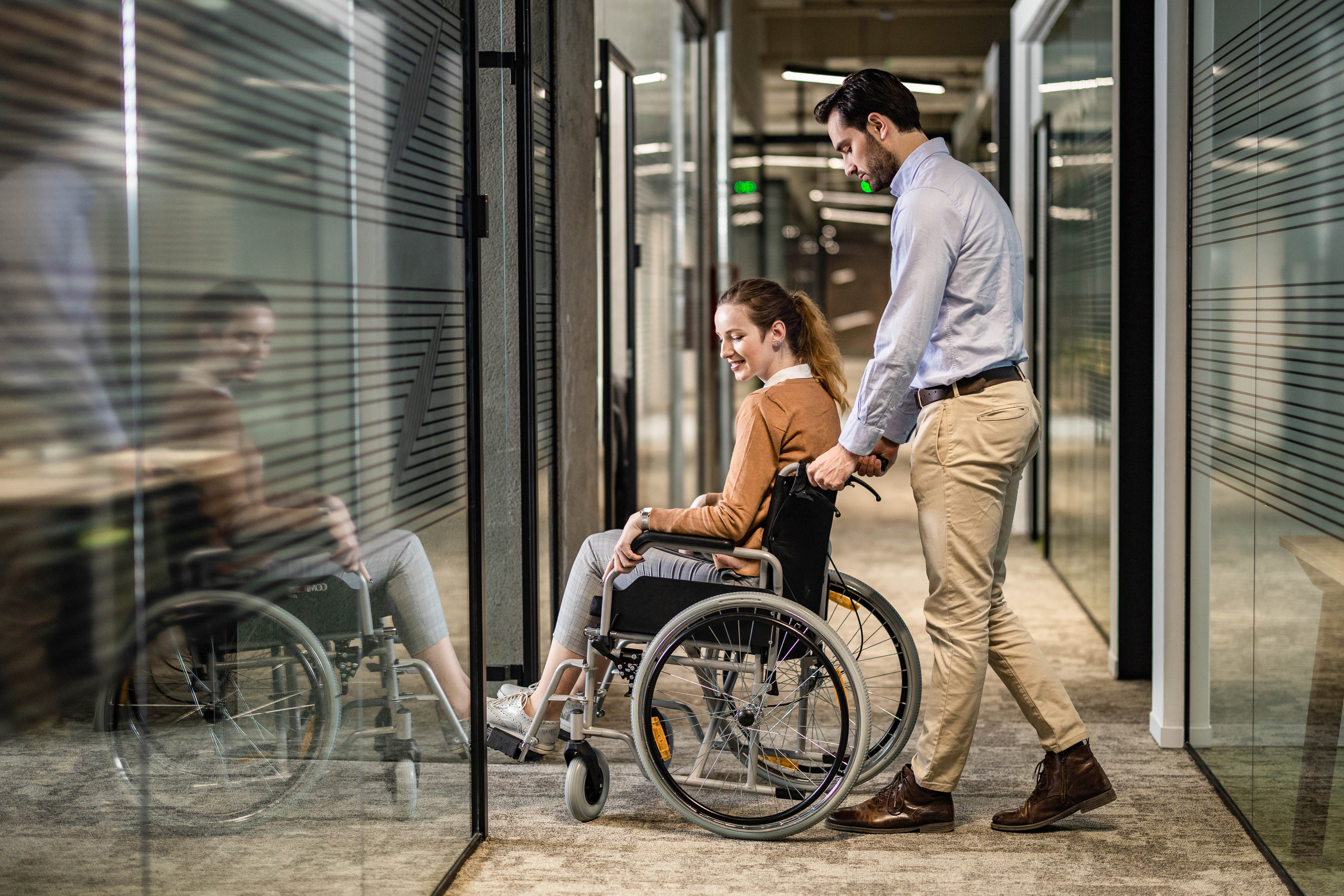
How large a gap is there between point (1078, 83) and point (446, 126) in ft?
11.2

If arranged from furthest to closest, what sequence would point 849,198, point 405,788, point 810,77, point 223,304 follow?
1. point 849,198
2. point 810,77
3. point 405,788
4. point 223,304

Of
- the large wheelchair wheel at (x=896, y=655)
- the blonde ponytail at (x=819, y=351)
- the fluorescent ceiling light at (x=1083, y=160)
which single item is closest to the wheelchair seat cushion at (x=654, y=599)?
the large wheelchair wheel at (x=896, y=655)

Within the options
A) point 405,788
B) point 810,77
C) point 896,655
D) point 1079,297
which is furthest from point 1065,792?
point 810,77

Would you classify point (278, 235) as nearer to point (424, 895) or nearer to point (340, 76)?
point (340, 76)

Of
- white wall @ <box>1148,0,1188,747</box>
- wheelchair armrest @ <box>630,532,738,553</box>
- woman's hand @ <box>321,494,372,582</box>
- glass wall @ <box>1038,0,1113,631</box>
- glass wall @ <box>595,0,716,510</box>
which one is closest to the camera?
woman's hand @ <box>321,494,372,582</box>

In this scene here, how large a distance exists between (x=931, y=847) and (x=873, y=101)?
1.50m

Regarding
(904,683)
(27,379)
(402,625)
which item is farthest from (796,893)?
(27,379)

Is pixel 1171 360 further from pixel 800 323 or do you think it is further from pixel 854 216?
pixel 854 216

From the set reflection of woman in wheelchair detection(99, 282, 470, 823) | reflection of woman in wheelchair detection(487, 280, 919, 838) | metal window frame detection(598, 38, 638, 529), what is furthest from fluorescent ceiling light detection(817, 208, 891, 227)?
reflection of woman in wheelchair detection(99, 282, 470, 823)

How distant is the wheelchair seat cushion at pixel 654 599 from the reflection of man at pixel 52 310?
138 centimetres

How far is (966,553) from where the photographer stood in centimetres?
251

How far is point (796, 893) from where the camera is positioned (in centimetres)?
227

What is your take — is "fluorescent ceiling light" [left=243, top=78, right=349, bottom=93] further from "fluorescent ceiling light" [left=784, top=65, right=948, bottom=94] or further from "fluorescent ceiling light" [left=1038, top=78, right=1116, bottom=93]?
"fluorescent ceiling light" [left=784, top=65, right=948, bottom=94]

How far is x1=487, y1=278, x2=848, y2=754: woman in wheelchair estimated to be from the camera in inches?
97.2
